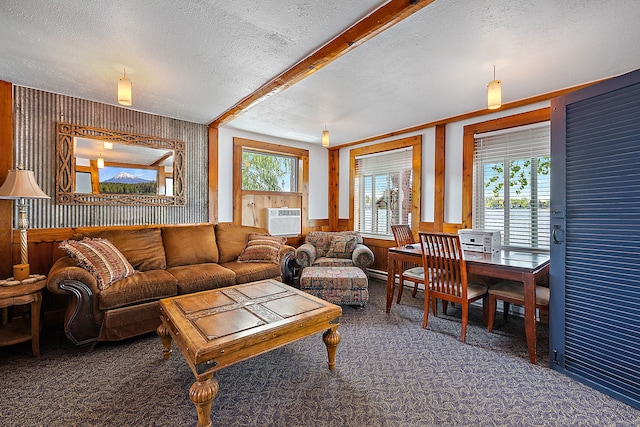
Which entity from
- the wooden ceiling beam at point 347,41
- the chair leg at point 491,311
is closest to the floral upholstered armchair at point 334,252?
the chair leg at point 491,311

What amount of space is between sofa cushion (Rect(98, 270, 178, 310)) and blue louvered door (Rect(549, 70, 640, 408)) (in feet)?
10.4

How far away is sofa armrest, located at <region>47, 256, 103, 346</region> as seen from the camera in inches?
86.4

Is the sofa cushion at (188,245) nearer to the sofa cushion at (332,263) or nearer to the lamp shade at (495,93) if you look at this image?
the sofa cushion at (332,263)

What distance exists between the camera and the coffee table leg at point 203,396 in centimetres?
144

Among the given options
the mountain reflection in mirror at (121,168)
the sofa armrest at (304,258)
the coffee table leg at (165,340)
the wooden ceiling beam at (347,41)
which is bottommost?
the coffee table leg at (165,340)

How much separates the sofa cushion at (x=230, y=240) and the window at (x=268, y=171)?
2.56 feet

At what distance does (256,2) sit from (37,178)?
9.34 ft

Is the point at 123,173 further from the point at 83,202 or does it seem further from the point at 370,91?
the point at 370,91

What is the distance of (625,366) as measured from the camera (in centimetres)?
175

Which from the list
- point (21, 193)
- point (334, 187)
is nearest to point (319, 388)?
point (21, 193)

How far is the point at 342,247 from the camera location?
Answer: 4137 millimetres

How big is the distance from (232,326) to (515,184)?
3350 mm

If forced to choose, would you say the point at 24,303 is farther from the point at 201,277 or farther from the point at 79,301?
the point at 201,277

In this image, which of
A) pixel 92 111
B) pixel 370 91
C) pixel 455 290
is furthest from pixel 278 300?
pixel 92 111
